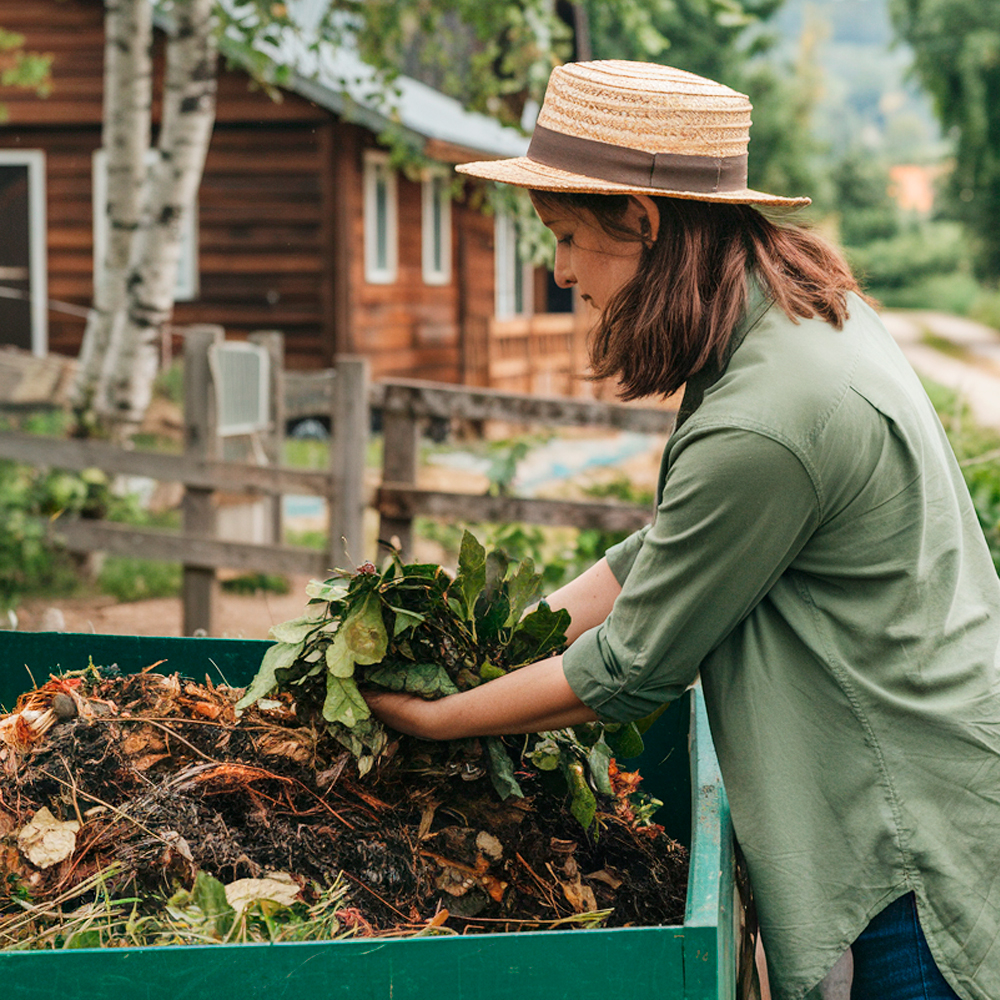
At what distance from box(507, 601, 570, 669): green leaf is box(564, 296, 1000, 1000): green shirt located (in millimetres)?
283

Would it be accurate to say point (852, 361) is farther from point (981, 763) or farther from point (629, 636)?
point (981, 763)

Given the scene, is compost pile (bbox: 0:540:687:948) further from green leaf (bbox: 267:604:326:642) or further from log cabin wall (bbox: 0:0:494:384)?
log cabin wall (bbox: 0:0:494:384)

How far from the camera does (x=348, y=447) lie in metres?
5.87

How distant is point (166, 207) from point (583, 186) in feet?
20.5

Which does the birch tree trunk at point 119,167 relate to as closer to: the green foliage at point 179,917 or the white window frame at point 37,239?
the green foliage at point 179,917

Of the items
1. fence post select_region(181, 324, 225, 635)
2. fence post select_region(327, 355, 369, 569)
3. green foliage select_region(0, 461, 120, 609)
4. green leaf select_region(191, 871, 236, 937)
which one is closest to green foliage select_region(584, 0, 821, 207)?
green foliage select_region(0, 461, 120, 609)

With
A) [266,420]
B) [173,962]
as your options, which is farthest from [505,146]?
[173,962]

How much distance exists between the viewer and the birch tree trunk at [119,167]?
7523 millimetres

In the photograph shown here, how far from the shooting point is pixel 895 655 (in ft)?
5.32

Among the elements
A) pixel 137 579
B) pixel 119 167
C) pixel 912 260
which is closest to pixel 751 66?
pixel 912 260

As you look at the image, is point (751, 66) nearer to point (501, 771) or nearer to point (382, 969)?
point (501, 771)

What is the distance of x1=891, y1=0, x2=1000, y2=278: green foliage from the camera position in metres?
26.4

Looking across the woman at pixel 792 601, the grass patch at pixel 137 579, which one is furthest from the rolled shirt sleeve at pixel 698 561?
the grass patch at pixel 137 579

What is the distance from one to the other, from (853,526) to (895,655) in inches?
7.0
